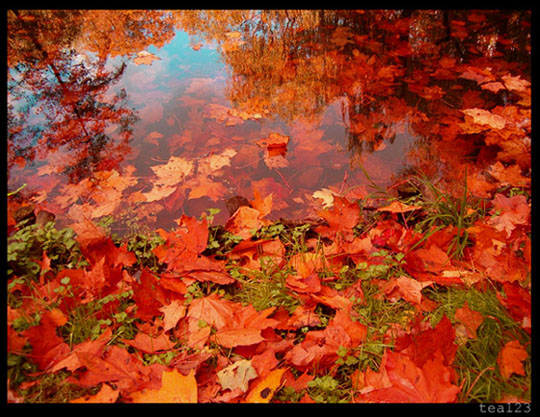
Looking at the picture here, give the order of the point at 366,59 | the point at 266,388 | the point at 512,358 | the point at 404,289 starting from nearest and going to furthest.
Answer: the point at 512,358
the point at 266,388
the point at 404,289
the point at 366,59

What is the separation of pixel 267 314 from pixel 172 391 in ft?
1.67

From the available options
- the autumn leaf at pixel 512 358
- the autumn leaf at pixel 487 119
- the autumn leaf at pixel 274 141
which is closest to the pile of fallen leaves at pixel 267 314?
the autumn leaf at pixel 512 358

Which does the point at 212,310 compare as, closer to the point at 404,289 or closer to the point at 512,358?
the point at 404,289

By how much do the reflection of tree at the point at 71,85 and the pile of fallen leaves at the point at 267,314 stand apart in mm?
865

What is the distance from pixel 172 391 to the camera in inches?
56.4

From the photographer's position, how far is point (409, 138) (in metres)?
2.79

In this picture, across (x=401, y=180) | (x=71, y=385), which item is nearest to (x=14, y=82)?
(x=71, y=385)

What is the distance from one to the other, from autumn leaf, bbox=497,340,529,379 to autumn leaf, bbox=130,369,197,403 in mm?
1123

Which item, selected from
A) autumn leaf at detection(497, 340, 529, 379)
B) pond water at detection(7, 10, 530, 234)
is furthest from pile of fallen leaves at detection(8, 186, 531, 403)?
pond water at detection(7, 10, 530, 234)

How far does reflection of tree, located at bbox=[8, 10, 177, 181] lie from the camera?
2740 millimetres

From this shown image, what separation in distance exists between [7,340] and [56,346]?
181 millimetres

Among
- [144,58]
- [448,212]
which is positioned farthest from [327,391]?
[144,58]

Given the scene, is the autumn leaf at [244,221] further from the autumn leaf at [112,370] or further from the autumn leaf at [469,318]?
the autumn leaf at [469,318]
